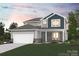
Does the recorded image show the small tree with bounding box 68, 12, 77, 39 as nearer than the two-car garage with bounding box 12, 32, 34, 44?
Yes

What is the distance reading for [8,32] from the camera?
21.0 meters

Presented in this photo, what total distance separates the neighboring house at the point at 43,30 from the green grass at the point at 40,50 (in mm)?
174

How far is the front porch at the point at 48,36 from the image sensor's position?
2097 centimetres

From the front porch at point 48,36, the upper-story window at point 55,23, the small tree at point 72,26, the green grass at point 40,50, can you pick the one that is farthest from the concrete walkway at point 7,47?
the small tree at point 72,26

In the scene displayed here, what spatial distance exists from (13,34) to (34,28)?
0.67 metres

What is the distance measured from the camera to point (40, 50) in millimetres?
20812

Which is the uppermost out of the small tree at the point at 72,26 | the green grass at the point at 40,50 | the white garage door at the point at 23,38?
the small tree at the point at 72,26

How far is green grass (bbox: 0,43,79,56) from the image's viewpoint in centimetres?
2073

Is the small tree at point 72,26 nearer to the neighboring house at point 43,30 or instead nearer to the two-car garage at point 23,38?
the neighboring house at point 43,30

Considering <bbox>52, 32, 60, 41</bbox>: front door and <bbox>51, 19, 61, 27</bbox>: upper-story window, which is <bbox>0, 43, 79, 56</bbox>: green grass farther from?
<bbox>51, 19, 61, 27</bbox>: upper-story window

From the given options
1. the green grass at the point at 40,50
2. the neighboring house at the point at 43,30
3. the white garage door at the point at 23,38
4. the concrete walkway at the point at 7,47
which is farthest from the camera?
the white garage door at the point at 23,38

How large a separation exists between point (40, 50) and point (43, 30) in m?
0.65

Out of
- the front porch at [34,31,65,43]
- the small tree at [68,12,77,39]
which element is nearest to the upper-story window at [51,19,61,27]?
the front porch at [34,31,65,43]

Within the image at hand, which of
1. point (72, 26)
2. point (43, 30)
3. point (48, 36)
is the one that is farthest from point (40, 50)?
point (72, 26)
